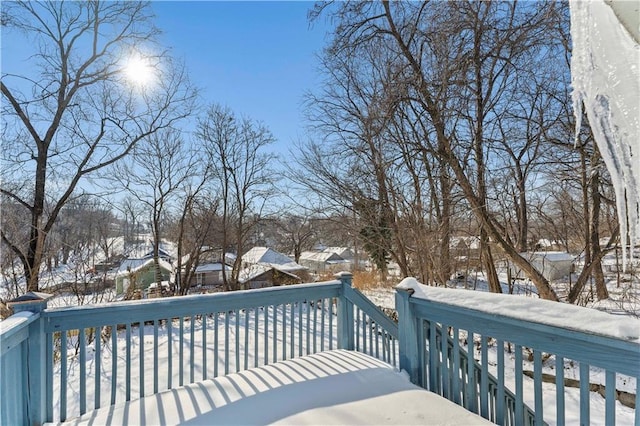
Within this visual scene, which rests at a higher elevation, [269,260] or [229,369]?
[229,369]

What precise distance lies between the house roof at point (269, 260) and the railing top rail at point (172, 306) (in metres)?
14.8

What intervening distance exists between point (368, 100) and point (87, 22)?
684cm

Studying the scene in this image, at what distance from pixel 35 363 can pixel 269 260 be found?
56.7ft

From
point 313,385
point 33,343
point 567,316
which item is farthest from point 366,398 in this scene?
point 33,343

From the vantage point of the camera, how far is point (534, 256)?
6.20 m

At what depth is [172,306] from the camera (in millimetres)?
2518

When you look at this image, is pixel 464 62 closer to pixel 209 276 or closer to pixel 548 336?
pixel 548 336

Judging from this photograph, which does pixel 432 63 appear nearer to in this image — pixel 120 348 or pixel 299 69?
pixel 299 69

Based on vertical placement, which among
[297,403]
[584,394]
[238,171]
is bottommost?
[297,403]

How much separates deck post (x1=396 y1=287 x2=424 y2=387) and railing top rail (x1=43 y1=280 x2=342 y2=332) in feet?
3.38

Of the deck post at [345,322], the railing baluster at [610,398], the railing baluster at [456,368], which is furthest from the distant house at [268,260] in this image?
the railing baluster at [610,398]

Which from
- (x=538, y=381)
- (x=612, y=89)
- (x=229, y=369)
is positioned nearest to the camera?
(x=612, y=89)

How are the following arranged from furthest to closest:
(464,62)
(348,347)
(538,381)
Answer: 1. (464,62)
2. (348,347)
3. (538,381)

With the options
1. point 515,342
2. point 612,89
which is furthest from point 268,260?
point 612,89
